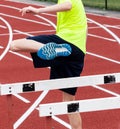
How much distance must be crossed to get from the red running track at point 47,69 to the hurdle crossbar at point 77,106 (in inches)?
88.8

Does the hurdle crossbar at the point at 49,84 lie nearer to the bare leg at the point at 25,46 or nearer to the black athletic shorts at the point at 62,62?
the black athletic shorts at the point at 62,62

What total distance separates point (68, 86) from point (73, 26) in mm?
674

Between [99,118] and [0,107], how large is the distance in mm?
1715

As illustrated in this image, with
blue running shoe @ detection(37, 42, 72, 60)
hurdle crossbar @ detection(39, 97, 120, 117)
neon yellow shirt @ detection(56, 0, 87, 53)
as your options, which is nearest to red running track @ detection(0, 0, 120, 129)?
neon yellow shirt @ detection(56, 0, 87, 53)

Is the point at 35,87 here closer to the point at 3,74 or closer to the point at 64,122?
the point at 64,122

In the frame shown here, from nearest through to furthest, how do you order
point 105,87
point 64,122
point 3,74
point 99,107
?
point 99,107 < point 64,122 < point 105,87 < point 3,74

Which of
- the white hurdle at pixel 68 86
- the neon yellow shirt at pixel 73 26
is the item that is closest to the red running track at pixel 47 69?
the white hurdle at pixel 68 86

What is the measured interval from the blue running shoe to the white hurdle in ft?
1.12

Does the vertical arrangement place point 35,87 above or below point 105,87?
above

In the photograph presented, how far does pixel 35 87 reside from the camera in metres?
5.46

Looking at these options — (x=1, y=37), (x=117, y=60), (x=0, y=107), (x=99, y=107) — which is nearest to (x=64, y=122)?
(x=0, y=107)

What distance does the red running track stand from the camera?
285 inches

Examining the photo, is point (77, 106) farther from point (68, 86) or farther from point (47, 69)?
point (47, 69)

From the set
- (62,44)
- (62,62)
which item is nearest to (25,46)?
(62,44)
